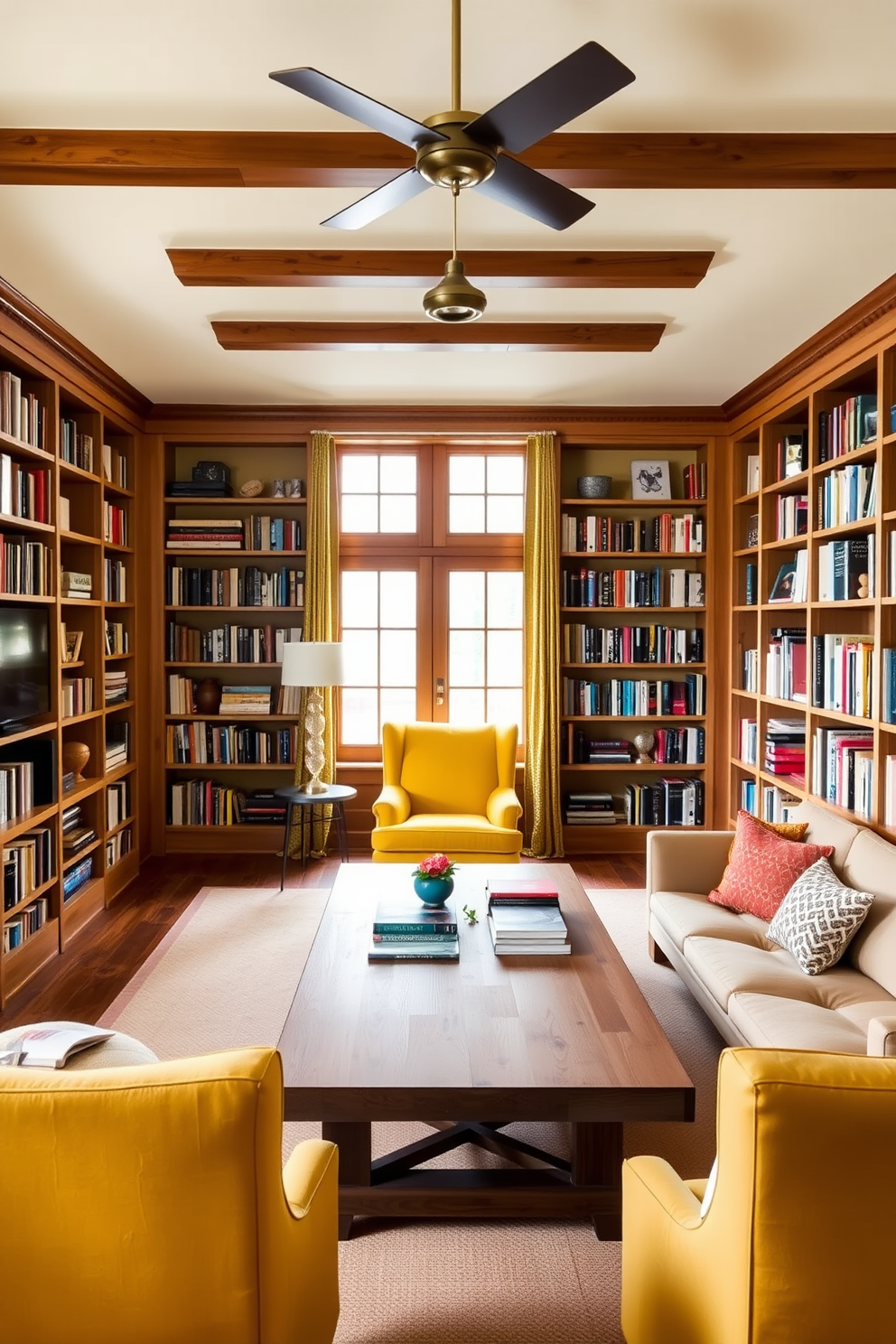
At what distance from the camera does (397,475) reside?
233 inches

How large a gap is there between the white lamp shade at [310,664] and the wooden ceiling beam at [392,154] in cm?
287

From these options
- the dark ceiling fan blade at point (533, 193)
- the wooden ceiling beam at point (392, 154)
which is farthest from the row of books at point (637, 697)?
the dark ceiling fan blade at point (533, 193)

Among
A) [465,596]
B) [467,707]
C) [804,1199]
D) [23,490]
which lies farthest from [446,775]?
[804,1199]

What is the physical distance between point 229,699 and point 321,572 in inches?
40.1

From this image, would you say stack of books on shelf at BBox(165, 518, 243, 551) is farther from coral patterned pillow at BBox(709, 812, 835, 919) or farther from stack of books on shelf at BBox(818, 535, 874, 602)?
coral patterned pillow at BBox(709, 812, 835, 919)

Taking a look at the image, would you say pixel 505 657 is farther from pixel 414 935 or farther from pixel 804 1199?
pixel 804 1199

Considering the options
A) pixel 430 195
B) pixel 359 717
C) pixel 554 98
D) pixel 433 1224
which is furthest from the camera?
pixel 359 717

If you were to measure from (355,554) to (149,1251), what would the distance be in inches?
194

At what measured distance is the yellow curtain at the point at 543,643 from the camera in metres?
5.62

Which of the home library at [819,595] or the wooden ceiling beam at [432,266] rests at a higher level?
the wooden ceiling beam at [432,266]

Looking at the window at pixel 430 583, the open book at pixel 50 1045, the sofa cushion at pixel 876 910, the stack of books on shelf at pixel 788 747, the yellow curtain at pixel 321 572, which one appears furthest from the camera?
the window at pixel 430 583

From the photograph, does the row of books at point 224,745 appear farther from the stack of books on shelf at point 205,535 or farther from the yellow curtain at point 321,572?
the stack of books on shelf at point 205,535

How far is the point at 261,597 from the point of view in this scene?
5727 mm

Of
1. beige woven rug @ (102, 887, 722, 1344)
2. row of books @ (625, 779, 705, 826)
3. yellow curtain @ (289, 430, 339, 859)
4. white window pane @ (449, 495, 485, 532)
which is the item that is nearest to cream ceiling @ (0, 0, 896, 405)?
yellow curtain @ (289, 430, 339, 859)
